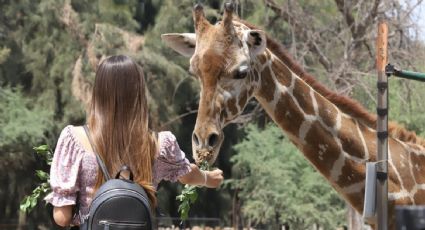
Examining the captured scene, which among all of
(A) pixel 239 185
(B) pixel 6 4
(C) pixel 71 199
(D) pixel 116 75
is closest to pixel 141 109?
(D) pixel 116 75

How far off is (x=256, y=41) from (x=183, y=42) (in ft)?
2.25

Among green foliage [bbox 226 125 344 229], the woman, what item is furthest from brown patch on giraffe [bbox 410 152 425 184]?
green foliage [bbox 226 125 344 229]

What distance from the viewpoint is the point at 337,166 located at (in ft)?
20.4

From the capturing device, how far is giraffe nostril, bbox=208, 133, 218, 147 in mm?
5941

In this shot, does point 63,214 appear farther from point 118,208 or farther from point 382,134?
point 382,134

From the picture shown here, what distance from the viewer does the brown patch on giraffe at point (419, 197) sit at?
20.0 feet

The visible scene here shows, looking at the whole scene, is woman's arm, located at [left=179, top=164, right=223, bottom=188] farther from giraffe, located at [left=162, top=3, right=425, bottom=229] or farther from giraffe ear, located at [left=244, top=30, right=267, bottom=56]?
giraffe ear, located at [left=244, top=30, right=267, bottom=56]

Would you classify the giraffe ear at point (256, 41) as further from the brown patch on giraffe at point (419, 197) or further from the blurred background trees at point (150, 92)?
the blurred background trees at point (150, 92)

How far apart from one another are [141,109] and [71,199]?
460 mm

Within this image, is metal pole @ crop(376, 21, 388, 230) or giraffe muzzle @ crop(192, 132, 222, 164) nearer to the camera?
metal pole @ crop(376, 21, 388, 230)

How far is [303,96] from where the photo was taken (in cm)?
639

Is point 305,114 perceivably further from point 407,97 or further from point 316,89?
point 407,97

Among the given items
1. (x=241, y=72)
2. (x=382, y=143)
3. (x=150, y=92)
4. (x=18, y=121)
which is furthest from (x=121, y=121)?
(x=150, y=92)

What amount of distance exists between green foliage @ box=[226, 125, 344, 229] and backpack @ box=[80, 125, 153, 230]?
44.9 ft
